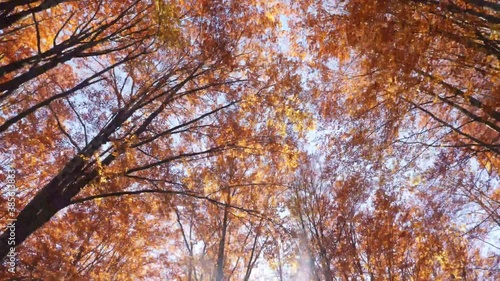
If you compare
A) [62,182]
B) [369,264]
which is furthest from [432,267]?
[62,182]

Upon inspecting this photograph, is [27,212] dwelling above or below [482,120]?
below

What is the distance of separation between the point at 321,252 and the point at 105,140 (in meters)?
5.99

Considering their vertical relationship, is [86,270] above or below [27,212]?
above

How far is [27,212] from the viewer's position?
3570 mm

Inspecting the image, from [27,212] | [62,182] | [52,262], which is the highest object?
[52,262]

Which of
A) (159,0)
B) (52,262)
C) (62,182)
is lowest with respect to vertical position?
(62,182)

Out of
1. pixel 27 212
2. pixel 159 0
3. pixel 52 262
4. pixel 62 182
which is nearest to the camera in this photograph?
pixel 159 0

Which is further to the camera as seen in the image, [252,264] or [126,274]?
[126,274]

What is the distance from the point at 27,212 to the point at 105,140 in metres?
1.28

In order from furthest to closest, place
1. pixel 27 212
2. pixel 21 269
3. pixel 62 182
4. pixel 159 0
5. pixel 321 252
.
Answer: pixel 321 252
pixel 21 269
pixel 62 182
pixel 27 212
pixel 159 0

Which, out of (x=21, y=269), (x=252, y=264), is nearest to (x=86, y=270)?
(x=21, y=269)

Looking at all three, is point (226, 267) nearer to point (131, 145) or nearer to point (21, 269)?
point (21, 269)

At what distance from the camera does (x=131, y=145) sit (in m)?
4.22

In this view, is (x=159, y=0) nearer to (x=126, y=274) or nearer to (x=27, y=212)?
(x=27, y=212)
